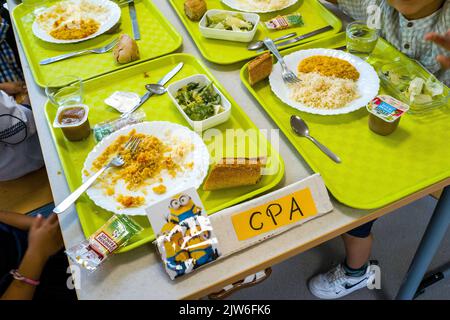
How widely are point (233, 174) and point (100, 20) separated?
3.77ft

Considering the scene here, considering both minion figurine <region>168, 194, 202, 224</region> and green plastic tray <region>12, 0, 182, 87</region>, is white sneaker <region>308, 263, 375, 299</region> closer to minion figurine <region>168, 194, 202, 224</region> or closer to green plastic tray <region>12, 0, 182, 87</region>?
→ minion figurine <region>168, 194, 202, 224</region>

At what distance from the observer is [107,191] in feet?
3.33

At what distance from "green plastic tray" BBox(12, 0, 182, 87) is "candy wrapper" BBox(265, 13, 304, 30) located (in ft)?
1.34

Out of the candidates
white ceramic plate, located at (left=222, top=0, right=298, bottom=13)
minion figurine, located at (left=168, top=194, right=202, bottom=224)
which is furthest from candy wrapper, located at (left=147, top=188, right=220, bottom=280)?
white ceramic plate, located at (left=222, top=0, right=298, bottom=13)

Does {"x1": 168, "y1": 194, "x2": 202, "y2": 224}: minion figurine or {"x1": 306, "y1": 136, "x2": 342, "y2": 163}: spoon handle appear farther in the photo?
{"x1": 306, "y1": 136, "x2": 342, "y2": 163}: spoon handle

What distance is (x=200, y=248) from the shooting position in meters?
0.85

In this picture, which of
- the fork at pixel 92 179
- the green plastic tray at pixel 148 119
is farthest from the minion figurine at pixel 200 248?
the fork at pixel 92 179

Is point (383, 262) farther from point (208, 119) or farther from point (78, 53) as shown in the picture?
point (78, 53)

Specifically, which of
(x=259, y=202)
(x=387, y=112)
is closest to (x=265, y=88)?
(x=387, y=112)

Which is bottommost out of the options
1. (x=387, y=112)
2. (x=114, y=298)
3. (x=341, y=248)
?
(x=341, y=248)

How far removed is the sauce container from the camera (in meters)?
1.13

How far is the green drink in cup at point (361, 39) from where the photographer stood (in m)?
1.35

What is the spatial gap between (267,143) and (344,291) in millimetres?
920
